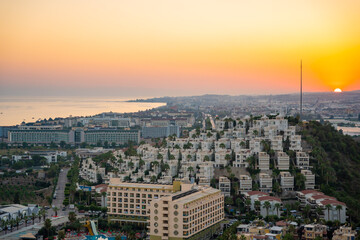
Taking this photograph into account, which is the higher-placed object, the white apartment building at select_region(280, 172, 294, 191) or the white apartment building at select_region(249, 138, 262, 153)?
the white apartment building at select_region(249, 138, 262, 153)

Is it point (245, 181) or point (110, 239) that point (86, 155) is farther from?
point (110, 239)

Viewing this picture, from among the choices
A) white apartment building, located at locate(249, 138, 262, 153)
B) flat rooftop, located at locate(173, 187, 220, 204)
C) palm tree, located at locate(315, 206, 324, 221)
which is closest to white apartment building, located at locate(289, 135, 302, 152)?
white apartment building, located at locate(249, 138, 262, 153)

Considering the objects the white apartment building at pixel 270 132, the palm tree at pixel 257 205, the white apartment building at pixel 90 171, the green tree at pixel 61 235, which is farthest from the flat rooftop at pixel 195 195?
the white apartment building at pixel 270 132

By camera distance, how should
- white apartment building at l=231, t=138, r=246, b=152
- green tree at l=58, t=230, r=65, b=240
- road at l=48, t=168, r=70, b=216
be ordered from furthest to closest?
white apartment building at l=231, t=138, r=246, b=152 < road at l=48, t=168, r=70, b=216 < green tree at l=58, t=230, r=65, b=240

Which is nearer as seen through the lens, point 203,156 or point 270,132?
point 203,156

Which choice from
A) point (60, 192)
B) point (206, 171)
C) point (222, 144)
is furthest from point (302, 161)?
point (60, 192)

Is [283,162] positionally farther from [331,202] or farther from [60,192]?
[60,192]

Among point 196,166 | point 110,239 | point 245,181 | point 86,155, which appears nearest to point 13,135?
point 86,155

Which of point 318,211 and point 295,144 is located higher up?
point 295,144

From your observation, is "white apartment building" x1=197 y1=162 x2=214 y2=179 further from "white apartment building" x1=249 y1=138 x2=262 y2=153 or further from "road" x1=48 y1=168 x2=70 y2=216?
"road" x1=48 y1=168 x2=70 y2=216

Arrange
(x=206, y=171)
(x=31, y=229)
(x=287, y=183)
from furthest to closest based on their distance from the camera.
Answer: (x=206, y=171), (x=287, y=183), (x=31, y=229)

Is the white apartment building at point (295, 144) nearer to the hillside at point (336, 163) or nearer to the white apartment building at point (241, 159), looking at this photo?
the hillside at point (336, 163)
